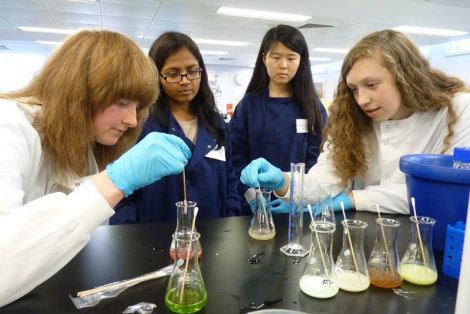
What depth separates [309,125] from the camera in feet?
6.97

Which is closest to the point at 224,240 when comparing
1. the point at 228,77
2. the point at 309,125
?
the point at 309,125

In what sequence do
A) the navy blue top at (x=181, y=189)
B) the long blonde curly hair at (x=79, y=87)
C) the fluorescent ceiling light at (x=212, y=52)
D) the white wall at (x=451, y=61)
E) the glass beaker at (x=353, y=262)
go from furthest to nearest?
the fluorescent ceiling light at (x=212, y=52)
the white wall at (x=451, y=61)
the navy blue top at (x=181, y=189)
the long blonde curly hair at (x=79, y=87)
the glass beaker at (x=353, y=262)

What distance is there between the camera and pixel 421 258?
0.86m

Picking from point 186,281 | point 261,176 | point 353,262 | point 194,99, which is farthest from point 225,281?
point 194,99

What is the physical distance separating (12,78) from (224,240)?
11.6m

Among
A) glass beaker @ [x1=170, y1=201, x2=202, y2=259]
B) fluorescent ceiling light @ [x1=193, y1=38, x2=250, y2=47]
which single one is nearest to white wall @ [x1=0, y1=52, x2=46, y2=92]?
fluorescent ceiling light @ [x1=193, y1=38, x2=250, y2=47]

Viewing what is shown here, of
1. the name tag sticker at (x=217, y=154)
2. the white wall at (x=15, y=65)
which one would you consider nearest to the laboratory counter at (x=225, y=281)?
the name tag sticker at (x=217, y=154)

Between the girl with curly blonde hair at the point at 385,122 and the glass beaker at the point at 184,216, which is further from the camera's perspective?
the girl with curly blonde hair at the point at 385,122

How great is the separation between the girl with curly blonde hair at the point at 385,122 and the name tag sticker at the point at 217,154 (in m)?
0.37

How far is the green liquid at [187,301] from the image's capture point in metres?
0.69

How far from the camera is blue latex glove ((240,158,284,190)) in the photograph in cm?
128

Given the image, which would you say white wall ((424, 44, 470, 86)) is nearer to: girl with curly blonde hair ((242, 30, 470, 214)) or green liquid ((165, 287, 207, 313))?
girl with curly blonde hair ((242, 30, 470, 214))

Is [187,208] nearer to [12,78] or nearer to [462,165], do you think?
[462,165]

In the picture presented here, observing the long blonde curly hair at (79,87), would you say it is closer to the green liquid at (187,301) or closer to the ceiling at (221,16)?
the green liquid at (187,301)
